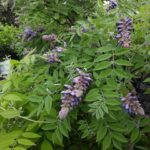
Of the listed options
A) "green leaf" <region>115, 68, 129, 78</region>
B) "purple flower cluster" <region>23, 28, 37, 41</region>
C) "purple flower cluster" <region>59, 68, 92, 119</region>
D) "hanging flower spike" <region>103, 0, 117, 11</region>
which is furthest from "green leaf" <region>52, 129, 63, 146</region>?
"purple flower cluster" <region>23, 28, 37, 41</region>

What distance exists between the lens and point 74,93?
1521mm

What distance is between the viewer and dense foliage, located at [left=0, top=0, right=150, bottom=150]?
1.58 m

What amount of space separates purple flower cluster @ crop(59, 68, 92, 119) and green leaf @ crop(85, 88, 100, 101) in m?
0.03

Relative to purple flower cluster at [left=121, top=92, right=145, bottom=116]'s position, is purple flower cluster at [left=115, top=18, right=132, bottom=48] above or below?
above

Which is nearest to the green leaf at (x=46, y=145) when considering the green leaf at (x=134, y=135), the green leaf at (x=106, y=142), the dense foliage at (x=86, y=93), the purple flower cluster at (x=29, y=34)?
the dense foliage at (x=86, y=93)

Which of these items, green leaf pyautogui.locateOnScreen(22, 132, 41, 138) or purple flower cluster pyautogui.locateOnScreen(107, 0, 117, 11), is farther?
purple flower cluster pyautogui.locateOnScreen(107, 0, 117, 11)

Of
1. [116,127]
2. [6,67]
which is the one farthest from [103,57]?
[6,67]

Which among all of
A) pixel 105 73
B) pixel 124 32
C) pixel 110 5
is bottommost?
pixel 105 73

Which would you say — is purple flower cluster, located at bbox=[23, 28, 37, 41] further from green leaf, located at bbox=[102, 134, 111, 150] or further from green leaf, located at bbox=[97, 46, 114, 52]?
green leaf, located at bbox=[102, 134, 111, 150]

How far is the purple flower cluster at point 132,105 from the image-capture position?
1.53 meters

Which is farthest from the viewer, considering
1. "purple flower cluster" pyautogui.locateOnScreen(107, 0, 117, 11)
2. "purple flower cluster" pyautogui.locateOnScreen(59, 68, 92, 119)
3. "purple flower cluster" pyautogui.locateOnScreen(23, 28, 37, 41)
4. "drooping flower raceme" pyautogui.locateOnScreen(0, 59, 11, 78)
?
"purple flower cluster" pyautogui.locateOnScreen(23, 28, 37, 41)

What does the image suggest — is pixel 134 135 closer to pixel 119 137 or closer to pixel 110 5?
pixel 119 137

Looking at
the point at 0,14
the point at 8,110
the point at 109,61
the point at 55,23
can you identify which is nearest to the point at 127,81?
the point at 109,61

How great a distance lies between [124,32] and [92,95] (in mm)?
281
